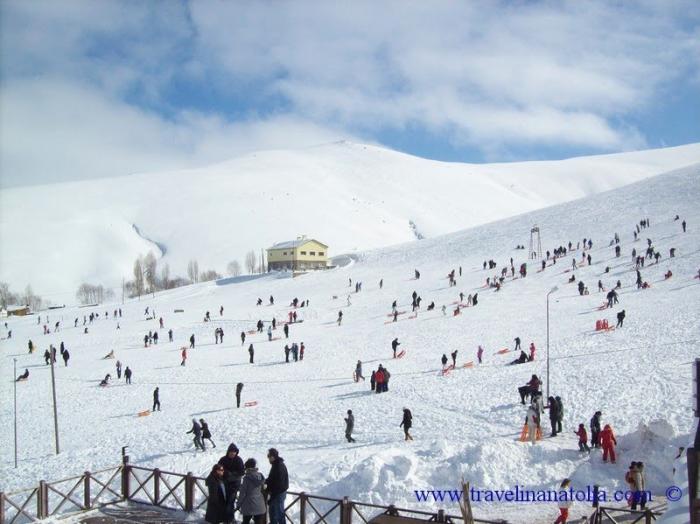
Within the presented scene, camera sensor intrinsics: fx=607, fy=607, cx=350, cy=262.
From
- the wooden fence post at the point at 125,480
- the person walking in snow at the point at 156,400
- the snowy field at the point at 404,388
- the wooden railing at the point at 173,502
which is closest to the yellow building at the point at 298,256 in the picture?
the snowy field at the point at 404,388

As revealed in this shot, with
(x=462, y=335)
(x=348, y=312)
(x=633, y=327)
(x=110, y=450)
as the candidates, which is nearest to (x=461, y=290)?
(x=348, y=312)

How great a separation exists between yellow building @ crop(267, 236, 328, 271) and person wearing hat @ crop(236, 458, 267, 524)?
6774 centimetres

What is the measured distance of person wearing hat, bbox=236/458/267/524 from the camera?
935 centimetres

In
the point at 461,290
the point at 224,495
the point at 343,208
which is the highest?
the point at 343,208

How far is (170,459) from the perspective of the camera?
17.4 metres

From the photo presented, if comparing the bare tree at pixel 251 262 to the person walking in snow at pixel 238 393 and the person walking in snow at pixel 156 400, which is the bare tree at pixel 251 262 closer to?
the person walking in snow at pixel 156 400

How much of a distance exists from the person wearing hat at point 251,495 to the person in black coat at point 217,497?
1.78 ft

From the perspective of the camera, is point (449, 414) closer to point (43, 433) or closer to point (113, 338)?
point (43, 433)

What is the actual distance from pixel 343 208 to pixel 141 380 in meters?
145

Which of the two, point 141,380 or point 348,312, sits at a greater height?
point 348,312

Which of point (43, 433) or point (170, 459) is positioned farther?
point (43, 433)

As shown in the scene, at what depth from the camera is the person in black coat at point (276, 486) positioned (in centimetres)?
966

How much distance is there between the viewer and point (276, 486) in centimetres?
967

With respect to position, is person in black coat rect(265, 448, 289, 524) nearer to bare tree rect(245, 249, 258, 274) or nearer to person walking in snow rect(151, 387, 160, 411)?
person walking in snow rect(151, 387, 160, 411)
